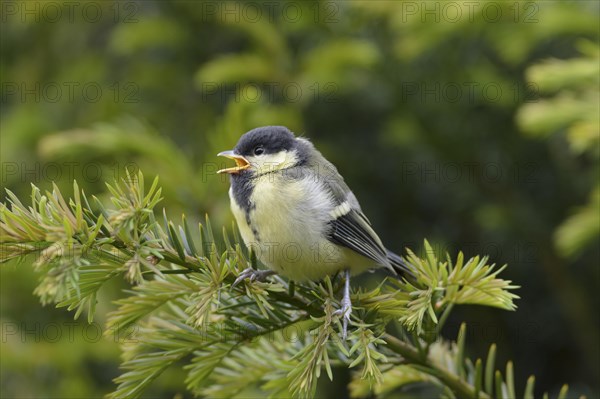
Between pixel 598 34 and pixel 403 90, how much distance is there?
0.58 meters

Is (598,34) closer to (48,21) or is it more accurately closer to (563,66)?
(563,66)

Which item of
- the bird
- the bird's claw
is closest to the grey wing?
the bird

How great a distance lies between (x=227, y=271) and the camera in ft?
3.44

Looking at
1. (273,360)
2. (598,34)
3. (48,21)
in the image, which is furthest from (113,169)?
(598,34)

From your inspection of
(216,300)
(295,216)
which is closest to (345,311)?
(216,300)

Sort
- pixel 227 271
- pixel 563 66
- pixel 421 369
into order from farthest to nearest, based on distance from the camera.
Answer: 1. pixel 563 66
2. pixel 421 369
3. pixel 227 271

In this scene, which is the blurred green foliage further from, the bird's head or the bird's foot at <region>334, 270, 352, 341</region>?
the bird's foot at <region>334, 270, 352, 341</region>

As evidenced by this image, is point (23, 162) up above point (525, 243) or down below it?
above

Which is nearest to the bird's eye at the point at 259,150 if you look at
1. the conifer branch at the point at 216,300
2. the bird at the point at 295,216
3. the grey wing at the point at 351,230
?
the bird at the point at 295,216

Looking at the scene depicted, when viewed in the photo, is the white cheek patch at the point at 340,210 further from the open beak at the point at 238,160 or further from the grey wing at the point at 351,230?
the open beak at the point at 238,160

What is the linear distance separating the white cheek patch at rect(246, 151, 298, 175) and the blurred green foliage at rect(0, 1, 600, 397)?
0.11m

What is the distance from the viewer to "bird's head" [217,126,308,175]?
5.72 ft

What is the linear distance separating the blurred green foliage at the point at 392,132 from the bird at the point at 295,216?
123mm

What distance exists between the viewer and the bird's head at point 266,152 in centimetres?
174
